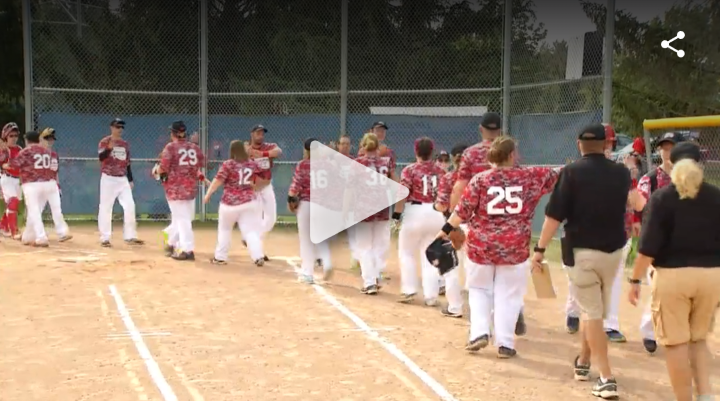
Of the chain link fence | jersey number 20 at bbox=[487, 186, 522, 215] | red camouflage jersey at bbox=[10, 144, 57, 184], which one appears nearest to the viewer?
jersey number 20 at bbox=[487, 186, 522, 215]

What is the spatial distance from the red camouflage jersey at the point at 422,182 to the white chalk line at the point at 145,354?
329cm

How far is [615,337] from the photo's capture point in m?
7.62

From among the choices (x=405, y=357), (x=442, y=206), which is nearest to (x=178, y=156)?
(x=442, y=206)

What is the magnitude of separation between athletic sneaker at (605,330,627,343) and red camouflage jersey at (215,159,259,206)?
6.02 meters

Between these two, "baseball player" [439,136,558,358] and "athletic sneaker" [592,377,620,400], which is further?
"baseball player" [439,136,558,358]

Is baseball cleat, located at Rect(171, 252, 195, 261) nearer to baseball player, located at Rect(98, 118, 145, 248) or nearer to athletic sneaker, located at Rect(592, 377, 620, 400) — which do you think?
baseball player, located at Rect(98, 118, 145, 248)

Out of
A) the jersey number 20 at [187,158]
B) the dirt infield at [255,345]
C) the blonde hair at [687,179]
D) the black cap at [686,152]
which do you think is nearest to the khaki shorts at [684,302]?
the blonde hair at [687,179]

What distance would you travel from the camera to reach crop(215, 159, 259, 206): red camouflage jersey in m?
11.9

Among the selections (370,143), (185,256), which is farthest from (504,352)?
(185,256)

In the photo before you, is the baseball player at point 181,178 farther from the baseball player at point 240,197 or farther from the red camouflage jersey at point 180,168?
the baseball player at point 240,197

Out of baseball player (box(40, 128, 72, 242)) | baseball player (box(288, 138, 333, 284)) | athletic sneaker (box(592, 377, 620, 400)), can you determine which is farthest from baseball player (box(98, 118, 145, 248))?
athletic sneaker (box(592, 377, 620, 400))

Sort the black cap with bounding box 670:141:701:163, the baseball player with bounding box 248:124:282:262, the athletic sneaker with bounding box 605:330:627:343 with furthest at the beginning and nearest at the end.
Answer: the baseball player with bounding box 248:124:282:262
the athletic sneaker with bounding box 605:330:627:343
the black cap with bounding box 670:141:701:163

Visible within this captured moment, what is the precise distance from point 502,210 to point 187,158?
272 inches

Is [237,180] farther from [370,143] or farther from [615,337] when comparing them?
[615,337]
